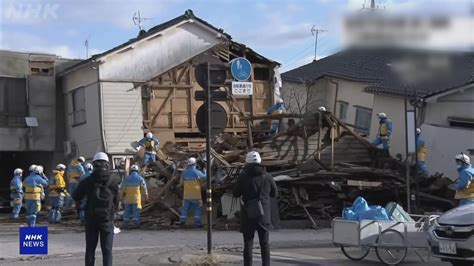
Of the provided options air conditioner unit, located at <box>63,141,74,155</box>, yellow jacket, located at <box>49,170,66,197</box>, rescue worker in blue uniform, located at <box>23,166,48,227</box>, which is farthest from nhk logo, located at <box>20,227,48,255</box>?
air conditioner unit, located at <box>63,141,74,155</box>

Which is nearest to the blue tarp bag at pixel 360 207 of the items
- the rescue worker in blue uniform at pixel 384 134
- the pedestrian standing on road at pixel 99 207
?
the pedestrian standing on road at pixel 99 207

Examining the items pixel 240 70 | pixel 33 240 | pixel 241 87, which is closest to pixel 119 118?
pixel 240 70

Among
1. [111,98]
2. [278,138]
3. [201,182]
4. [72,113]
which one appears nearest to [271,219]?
[201,182]

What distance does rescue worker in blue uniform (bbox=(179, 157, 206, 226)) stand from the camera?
18.0 metres

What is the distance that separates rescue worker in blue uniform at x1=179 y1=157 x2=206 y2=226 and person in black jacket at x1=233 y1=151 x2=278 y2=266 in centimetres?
737

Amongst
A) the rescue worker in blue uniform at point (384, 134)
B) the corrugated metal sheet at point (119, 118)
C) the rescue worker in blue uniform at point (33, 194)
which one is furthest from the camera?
the corrugated metal sheet at point (119, 118)

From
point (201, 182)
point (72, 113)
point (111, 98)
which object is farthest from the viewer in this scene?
point (72, 113)

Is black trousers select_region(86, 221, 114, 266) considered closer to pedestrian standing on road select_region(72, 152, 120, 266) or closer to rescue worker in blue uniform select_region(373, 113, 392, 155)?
pedestrian standing on road select_region(72, 152, 120, 266)

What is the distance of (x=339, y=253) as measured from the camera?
13.4m

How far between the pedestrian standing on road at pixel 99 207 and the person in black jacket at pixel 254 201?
79.4 inches

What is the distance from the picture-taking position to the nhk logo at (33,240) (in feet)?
38.3

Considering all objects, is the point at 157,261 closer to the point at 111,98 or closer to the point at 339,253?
the point at 339,253

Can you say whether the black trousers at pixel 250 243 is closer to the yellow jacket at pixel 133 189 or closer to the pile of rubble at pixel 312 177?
the pile of rubble at pixel 312 177

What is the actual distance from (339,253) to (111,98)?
15093 mm
